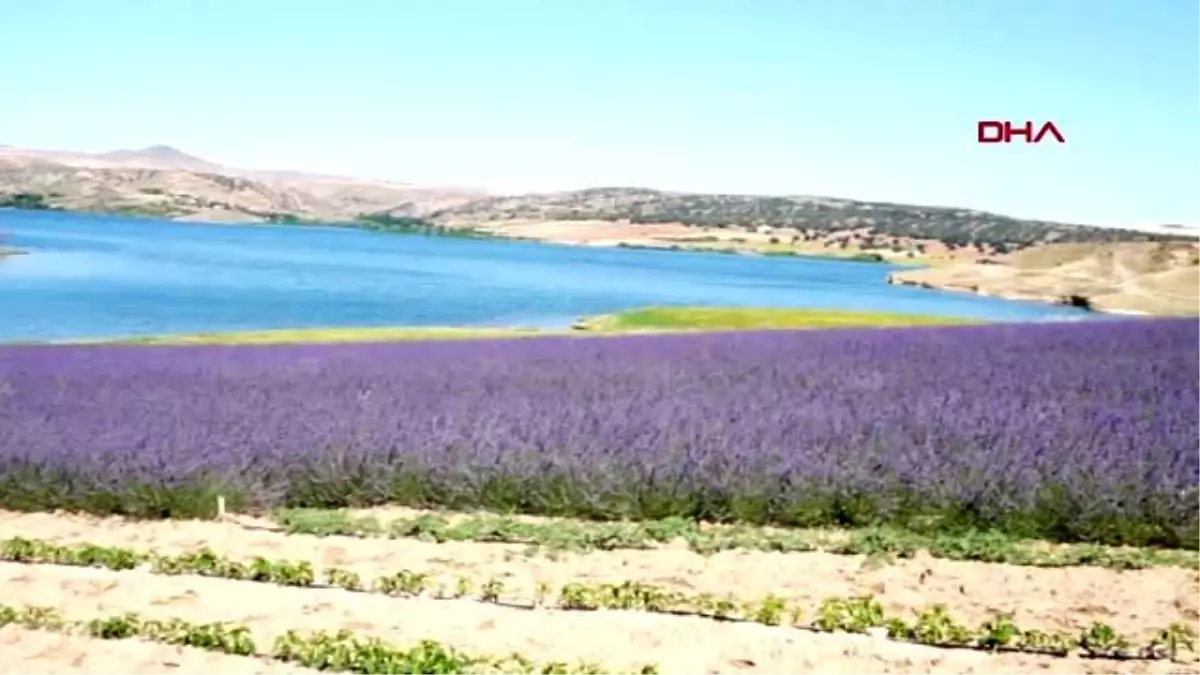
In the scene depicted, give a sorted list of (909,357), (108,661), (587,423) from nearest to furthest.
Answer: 1. (108,661)
2. (587,423)
3. (909,357)

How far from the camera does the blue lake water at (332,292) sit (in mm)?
33844

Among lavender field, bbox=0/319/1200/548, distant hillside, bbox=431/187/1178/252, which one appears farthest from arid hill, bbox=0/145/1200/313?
lavender field, bbox=0/319/1200/548

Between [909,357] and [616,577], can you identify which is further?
[909,357]

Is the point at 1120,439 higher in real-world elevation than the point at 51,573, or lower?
higher

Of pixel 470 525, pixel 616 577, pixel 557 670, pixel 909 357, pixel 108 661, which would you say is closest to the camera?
pixel 557 670

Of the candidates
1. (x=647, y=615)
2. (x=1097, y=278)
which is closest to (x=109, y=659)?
(x=647, y=615)

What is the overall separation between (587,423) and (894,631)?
3.89 meters

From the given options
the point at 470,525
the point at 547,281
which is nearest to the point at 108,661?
the point at 470,525

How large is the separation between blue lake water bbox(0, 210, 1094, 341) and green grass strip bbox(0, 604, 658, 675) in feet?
77.2

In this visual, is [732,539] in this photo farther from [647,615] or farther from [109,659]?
[109,659]

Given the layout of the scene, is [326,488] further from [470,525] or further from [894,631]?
[894,631]

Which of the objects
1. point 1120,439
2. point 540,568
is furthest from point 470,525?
point 1120,439

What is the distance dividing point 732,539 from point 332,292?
41.0m

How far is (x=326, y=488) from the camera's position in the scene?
8.17 metres
